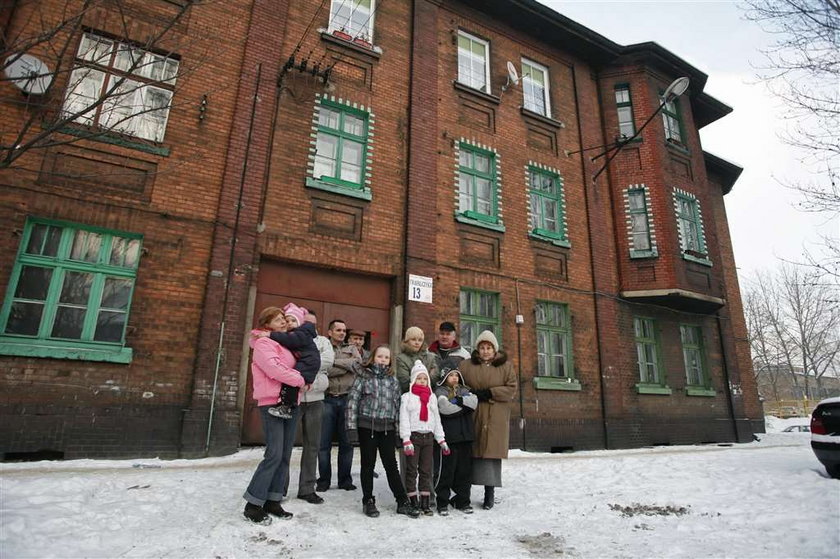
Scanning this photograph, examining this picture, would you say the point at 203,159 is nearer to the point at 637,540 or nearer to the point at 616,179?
the point at 637,540

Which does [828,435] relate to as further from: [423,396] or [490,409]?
[423,396]

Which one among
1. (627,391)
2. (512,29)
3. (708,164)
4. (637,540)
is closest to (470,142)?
(512,29)

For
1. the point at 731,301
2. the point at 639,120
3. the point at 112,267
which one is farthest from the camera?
the point at 731,301

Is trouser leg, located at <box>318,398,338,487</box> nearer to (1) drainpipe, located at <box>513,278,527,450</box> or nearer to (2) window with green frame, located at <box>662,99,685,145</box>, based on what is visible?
(1) drainpipe, located at <box>513,278,527,450</box>

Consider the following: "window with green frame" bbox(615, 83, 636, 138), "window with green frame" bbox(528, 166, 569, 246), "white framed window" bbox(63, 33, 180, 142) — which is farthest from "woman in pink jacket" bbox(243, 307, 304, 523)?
"window with green frame" bbox(615, 83, 636, 138)

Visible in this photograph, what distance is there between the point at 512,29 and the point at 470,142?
13.5 feet

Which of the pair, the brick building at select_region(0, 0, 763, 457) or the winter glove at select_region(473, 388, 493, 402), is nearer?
the winter glove at select_region(473, 388, 493, 402)

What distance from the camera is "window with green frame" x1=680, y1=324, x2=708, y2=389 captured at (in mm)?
12250

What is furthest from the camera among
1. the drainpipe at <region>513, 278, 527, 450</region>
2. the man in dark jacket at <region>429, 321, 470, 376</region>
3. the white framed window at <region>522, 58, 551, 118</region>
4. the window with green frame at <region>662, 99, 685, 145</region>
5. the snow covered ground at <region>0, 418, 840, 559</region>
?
the window with green frame at <region>662, 99, 685, 145</region>

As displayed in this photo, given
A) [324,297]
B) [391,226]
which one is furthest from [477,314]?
[324,297]

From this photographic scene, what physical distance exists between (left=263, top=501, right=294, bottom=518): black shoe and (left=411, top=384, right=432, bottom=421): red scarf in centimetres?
139

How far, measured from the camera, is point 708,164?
16.1m

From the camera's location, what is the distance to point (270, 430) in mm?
3826

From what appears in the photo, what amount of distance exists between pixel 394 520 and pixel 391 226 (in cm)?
583
